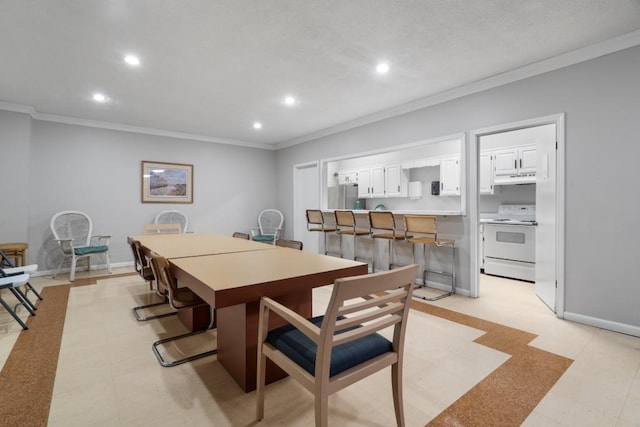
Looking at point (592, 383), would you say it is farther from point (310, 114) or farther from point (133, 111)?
point (133, 111)

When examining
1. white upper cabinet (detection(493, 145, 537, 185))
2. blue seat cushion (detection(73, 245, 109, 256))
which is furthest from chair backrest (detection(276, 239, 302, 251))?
white upper cabinet (detection(493, 145, 537, 185))

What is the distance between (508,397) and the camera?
170 cm

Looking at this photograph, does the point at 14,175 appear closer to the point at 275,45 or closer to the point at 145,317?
the point at 145,317

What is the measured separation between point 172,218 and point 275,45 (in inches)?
164

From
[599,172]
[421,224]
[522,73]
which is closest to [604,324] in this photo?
[599,172]

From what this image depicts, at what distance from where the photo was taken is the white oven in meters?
4.27

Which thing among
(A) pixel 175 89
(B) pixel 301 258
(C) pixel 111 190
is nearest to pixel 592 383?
(B) pixel 301 258

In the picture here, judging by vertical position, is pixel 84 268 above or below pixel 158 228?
below

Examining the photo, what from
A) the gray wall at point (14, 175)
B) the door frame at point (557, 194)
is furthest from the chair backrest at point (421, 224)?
the gray wall at point (14, 175)

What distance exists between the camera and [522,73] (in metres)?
3.12

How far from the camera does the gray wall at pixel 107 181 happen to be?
14.3 feet

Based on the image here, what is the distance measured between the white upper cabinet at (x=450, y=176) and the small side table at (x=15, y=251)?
21.0 feet

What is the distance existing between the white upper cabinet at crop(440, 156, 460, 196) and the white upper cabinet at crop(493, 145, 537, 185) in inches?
22.3

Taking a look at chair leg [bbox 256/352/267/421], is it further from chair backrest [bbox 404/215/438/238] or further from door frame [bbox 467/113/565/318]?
door frame [bbox 467/113/565/318]
